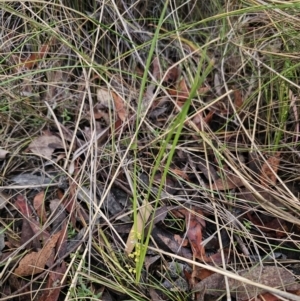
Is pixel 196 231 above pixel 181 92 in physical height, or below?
below

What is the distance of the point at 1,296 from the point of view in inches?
43.3

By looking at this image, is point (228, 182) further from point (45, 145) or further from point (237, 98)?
point (45, 145)

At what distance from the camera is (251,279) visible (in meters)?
1.10

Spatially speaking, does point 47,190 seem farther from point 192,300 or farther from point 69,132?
point 192,300

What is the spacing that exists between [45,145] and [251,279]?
2.33 feet

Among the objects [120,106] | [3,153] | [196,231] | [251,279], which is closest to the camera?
[251,279]

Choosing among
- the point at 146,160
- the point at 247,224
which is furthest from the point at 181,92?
the point at 247,224

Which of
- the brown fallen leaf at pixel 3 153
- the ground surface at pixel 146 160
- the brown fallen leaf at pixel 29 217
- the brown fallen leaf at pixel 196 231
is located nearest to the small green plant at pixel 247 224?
the ground surface at pixel 146 160

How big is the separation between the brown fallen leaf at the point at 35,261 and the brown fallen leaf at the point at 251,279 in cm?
39

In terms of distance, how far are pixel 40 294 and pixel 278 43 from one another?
101 centimetres

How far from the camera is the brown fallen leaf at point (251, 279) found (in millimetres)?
1080

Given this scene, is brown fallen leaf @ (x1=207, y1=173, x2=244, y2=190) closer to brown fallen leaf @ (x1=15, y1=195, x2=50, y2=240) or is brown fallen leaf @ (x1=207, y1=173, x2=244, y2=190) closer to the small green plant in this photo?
the small green plant

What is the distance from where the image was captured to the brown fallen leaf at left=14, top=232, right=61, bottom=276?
1.13 m

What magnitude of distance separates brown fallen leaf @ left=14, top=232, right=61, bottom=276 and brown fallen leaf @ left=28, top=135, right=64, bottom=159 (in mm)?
286
